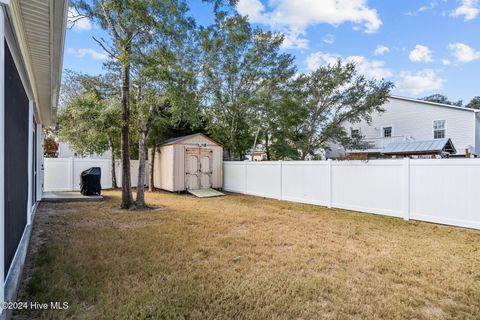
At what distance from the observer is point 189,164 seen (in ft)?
40.0

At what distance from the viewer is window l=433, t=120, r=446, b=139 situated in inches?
671

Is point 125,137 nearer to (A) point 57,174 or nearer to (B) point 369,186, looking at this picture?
(A) point 57,174

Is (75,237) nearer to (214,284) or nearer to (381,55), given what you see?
(214,284)

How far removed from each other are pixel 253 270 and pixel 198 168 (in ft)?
30.5

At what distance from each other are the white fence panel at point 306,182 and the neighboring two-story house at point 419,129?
8208mm

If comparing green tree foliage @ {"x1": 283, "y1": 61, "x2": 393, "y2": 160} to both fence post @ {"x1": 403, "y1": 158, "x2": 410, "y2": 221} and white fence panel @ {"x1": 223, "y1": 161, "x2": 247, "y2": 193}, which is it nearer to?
white fence panel @ {"x1": 223, "y1": 161, "x2": 247, "y2": 193}

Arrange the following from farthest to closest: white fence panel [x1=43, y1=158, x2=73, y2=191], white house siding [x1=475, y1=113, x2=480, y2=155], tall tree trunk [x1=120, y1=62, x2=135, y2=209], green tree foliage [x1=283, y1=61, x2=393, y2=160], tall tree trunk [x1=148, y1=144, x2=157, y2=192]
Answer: white house siding [x1=475, y1=113, x2=480, y2=155] → green tree foliage [x1=283, y1=61, x2=393, y2=160] → tall tree trunk [x1=148, y1=144, x2=157, y2=192] → white fence panel [x1=43, y1=158, x2=73, y2=191] → tall tree trunk [x1=120, y1=62, x2=135, y2=209]

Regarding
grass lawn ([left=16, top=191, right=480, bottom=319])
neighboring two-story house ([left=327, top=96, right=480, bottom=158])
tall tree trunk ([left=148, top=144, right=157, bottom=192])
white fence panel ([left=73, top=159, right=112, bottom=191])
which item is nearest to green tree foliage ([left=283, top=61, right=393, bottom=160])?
neighboring two-story house ([left=327, top=96, right=480, bottom=158])

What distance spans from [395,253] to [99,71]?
11067mm

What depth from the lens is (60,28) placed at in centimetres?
280

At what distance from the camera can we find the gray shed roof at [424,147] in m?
13.8

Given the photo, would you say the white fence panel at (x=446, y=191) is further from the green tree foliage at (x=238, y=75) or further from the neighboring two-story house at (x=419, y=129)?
the neighboring two-story house at (x=419, y=129)

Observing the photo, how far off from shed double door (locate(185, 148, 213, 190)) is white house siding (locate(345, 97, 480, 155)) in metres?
11.8

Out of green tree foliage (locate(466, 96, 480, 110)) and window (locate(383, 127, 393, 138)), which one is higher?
green tree foliage (locate(466, 96, 480, 110))
